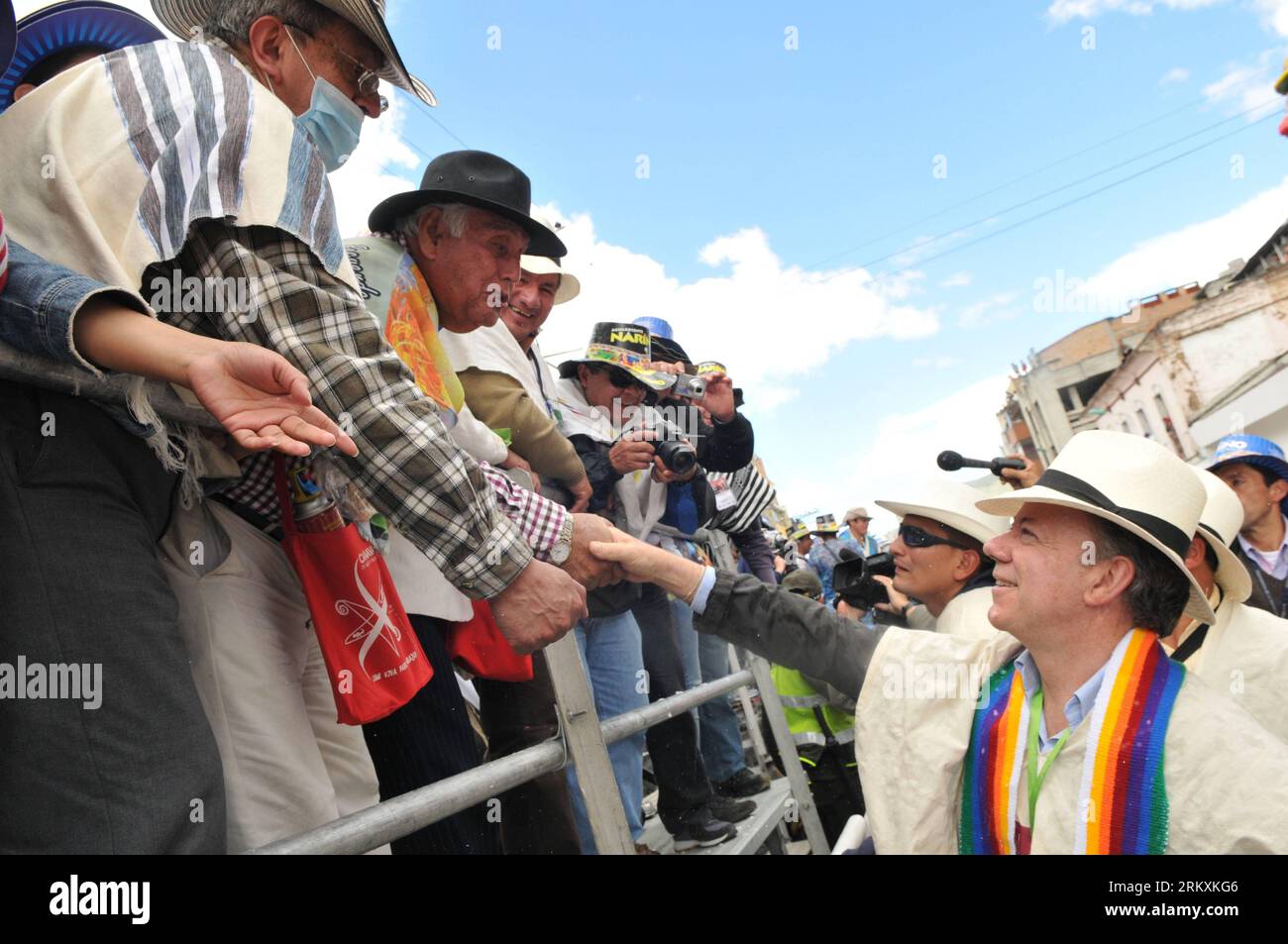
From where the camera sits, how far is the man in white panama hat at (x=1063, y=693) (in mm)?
1722

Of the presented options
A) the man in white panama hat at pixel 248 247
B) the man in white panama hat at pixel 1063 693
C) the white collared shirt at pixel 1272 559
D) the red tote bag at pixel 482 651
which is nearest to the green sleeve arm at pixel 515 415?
the man in white panama hat at pixel 1063 693

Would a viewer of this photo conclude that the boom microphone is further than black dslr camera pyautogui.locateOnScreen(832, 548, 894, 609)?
No

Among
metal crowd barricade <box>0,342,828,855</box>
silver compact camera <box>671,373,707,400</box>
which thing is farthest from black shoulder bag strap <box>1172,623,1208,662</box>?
silver compact camera <box>671,373,707,400</box>

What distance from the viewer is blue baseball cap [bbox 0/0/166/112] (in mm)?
1744

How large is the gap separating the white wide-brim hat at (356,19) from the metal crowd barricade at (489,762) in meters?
0.92

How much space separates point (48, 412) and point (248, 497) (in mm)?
435

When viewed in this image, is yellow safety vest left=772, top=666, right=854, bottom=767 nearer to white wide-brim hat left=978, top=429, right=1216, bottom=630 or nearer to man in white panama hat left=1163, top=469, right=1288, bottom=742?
man in white panama hat left=1163, top=469, right=1288, bottom=742

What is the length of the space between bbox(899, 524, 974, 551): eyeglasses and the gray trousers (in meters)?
3.07

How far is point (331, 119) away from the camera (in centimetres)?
174

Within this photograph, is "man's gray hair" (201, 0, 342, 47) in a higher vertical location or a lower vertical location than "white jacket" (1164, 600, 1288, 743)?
higher
